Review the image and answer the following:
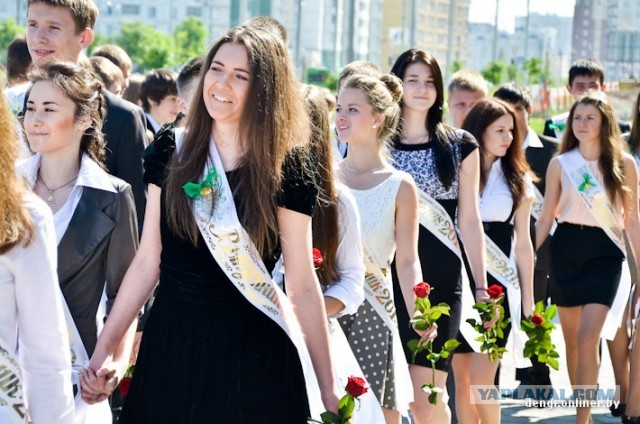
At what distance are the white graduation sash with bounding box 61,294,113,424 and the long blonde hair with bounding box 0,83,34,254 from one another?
70 centimetres

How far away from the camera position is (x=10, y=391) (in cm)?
287

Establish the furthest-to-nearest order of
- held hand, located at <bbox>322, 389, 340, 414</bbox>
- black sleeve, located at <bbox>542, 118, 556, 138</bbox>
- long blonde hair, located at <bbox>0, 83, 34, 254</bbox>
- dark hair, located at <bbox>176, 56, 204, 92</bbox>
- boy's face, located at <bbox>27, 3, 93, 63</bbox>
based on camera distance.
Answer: black sleeve, located at <bbox>542, 118, 556, 138</bbox>, dark hair, located at <bbox>176, 56, 204, 92</bbox>, boy's face, located at <bbox>27, 3, 93, 63</bbox>, held hand, located at <bbox>322, 389, 340, 414</bbox>, long blonde hair, located at <bbox>0, 83, 34, 254</bbox>

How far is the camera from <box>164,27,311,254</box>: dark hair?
11.4 feet

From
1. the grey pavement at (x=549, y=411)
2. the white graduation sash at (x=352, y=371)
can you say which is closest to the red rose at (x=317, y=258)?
the white graduation sash at (x=352, y=371)

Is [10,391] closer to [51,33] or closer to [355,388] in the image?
[355,388]

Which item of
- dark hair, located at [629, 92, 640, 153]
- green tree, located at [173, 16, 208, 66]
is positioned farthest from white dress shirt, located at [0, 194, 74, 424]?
green tree, located at [173, 16, 208, 66]

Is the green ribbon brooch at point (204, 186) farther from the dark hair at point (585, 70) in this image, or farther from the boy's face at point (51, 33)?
the dark hair at point (585, 70)

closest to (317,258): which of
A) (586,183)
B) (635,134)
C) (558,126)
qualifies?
(586,183)

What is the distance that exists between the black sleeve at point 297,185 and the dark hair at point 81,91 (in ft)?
2.56

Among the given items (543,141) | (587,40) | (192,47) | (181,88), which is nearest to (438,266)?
(181,88)

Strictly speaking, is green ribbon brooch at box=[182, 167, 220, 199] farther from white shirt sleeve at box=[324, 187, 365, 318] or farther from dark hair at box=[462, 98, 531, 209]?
dark hair at box=[462, 98, 531, 209]

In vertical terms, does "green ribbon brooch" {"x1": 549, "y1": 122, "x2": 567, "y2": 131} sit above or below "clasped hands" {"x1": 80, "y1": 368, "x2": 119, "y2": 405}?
above

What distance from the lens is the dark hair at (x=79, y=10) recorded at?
17.0 feet

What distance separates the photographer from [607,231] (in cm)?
768
